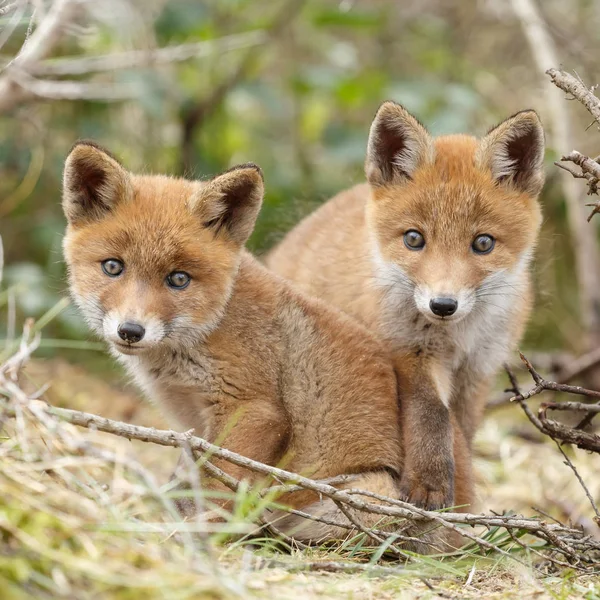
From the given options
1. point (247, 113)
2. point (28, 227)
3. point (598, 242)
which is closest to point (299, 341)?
point (28, 227)

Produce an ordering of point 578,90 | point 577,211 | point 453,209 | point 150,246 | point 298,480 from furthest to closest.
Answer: point 577,211, point 453,209, point 150,246, point 578,90, point 298,480

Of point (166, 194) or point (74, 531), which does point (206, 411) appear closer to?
point (166, 194)

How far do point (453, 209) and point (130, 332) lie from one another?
68.6 inches

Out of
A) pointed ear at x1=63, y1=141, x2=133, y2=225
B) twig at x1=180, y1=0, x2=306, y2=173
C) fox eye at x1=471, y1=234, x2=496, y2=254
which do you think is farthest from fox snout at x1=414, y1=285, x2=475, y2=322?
twig at x1=180, y1=0, x2=306, y2=173

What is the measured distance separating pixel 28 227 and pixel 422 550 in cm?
510

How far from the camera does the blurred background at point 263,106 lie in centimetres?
680

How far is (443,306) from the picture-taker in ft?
12.6

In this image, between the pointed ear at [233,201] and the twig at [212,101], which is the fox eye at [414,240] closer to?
the pointed ear at [233,201]

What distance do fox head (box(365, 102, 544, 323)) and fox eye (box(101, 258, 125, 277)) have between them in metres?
1.42

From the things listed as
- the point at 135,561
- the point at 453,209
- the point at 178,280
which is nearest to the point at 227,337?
the point at 178,280

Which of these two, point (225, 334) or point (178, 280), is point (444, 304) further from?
point (178, 280)

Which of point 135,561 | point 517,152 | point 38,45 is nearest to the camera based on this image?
point 135,561

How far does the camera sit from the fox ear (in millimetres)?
4352

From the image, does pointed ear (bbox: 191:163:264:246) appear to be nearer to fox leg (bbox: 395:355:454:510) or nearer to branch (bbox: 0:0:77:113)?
fox leg (bbox: 395:355:454:510)
